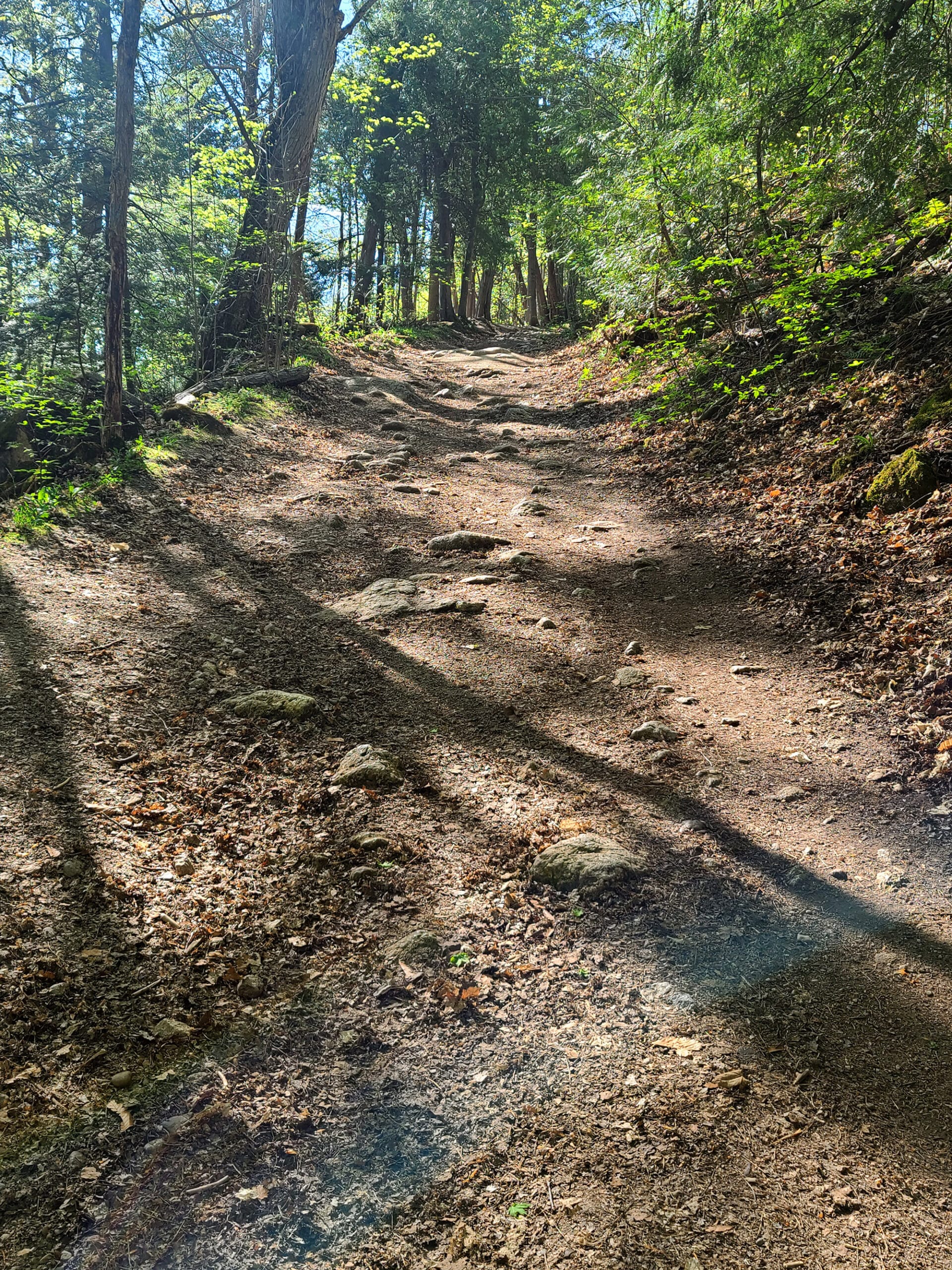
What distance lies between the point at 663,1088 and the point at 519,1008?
0.53 m

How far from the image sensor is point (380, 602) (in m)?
5.67

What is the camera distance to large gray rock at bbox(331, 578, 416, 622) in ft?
18.1

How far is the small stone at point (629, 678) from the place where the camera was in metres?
4.45

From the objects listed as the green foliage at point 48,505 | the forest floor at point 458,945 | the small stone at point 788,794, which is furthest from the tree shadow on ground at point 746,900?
the green foliage at point 48,505

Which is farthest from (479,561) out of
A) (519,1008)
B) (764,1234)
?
(764,1234)

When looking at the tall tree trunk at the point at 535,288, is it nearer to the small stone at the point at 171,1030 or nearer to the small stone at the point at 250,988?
the small stone at the point at 250,988

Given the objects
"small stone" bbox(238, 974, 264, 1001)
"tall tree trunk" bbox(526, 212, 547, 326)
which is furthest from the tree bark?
"small stone" bbox(238, 974, 264, 1001)

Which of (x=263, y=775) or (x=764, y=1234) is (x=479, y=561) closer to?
(x=263, y=775)

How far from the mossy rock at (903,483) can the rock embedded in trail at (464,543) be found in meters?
3.08

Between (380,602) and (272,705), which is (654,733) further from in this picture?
(380,602)

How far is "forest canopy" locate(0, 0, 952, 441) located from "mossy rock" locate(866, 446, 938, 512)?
1.68 m

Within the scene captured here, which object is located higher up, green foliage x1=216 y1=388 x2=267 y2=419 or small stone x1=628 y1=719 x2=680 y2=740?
green foliage x1=216 y1=388 x2=267 y2=419

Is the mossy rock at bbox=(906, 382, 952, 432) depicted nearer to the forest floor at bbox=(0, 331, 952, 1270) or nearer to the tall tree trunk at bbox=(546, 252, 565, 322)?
the forest floor at bbox=(0, 331, 952, 1270)

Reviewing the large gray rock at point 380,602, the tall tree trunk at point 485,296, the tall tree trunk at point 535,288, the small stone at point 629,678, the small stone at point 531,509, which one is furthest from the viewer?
the tall tree trunk at point 535,288
